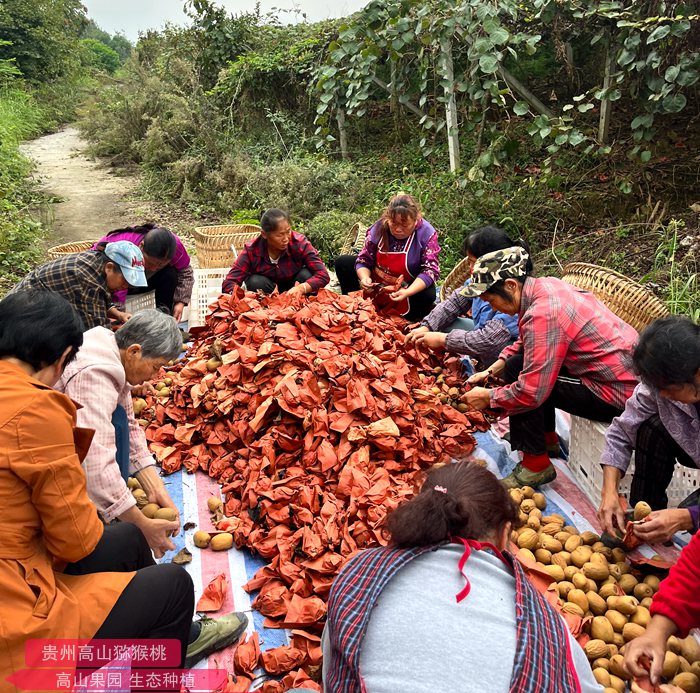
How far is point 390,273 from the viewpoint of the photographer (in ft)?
13.0

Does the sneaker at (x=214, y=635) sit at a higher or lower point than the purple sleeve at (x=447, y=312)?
lower

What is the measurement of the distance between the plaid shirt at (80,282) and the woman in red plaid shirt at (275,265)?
106cm

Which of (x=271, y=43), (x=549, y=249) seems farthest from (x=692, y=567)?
(x=271, y=43)

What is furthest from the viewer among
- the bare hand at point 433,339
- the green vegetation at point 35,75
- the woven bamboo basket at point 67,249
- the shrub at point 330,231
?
the green vegetation at point 35,75

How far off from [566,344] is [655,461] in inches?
20.6

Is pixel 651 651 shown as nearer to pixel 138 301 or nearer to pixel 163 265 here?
pixel 163 265

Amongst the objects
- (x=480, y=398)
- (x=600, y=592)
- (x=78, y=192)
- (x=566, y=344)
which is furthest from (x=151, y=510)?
(x=78, y=192)

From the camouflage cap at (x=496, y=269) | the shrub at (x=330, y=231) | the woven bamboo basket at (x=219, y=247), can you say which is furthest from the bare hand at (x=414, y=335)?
the shrub at (x=330, y=231)

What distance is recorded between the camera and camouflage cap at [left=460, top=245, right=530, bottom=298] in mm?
2381

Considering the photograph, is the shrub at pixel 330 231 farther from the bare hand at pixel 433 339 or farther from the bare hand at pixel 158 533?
the bare hand at pixel 158 533

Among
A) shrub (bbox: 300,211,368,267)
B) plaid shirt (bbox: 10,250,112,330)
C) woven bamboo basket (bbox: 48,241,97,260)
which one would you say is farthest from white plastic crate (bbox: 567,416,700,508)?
shrub (bbox: 300,211,368,267)

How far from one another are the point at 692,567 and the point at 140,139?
1078 centimetres

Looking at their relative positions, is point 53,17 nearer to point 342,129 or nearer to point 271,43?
point 271,43

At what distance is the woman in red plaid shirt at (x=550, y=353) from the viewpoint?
2338 millimetres
